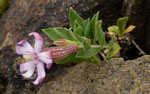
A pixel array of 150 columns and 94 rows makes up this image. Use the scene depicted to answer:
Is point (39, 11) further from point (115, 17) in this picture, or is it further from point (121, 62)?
point (121, 62)

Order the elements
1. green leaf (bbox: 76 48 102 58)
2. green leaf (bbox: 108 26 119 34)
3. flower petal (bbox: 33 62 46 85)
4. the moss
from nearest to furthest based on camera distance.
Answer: flower petal (bbox: 33 62 46 85), green leaf (bbox: 76 48 102 58), green leaf (bbox: 108 26 119 34), the moss

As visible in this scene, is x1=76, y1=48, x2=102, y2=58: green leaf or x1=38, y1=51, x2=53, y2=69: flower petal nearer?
x1=38, y1=51, x2=53, y2=69: flower petal

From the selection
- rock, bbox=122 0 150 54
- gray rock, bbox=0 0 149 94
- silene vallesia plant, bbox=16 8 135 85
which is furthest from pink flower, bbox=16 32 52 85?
rock, bbox=122 0 150 54

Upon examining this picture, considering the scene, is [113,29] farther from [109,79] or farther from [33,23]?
[33,23]

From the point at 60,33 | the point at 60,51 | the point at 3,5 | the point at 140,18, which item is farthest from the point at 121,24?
the point at 3,5

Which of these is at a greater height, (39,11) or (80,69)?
(39,11)

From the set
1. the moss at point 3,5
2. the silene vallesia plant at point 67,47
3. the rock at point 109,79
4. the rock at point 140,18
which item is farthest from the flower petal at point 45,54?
the moss at point 3,5

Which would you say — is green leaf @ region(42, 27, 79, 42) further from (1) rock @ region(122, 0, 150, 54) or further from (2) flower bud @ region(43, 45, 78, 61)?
(1) rock @ region(122, 0, 150, 54)

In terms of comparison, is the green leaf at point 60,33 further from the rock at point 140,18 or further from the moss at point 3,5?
the moss at point 3,5

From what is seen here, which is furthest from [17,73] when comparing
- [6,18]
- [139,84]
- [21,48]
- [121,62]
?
[139,84]
